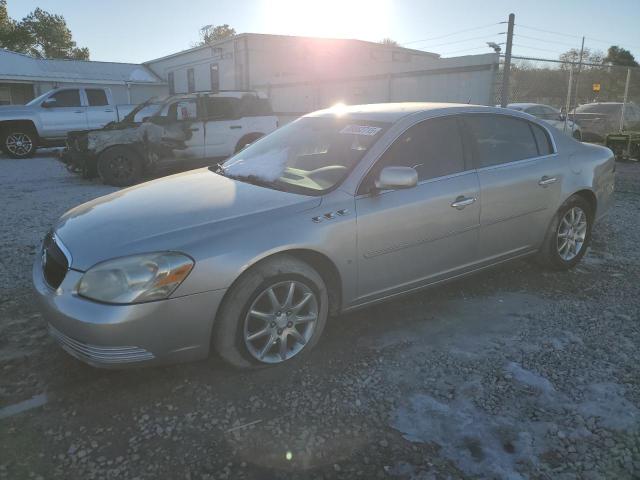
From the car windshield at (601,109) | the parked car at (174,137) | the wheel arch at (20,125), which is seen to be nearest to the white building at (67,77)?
the wheel arch at (20,125)

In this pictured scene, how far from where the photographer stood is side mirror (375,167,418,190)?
3068mm

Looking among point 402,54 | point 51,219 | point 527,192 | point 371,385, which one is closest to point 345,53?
point 402,54

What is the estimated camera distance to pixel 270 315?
9.41 feet

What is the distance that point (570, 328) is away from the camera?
11.4 feet

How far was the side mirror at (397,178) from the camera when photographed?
3068 millimetres

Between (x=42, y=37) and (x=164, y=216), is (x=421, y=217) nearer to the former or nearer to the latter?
(x=164, y=216)

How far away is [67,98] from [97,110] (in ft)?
2.82

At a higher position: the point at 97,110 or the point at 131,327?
the point at 97,110

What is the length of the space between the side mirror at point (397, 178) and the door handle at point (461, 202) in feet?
1.71

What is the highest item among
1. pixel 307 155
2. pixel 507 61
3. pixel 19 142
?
pixel 507 61

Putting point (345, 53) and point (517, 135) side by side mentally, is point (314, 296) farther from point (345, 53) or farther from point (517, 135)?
point (345, 53)

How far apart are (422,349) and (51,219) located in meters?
5.62

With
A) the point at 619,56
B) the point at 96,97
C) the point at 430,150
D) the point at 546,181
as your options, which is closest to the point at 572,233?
the point at 546,181

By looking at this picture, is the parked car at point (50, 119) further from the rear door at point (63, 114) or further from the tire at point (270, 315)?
the tire at point (270, 315)
